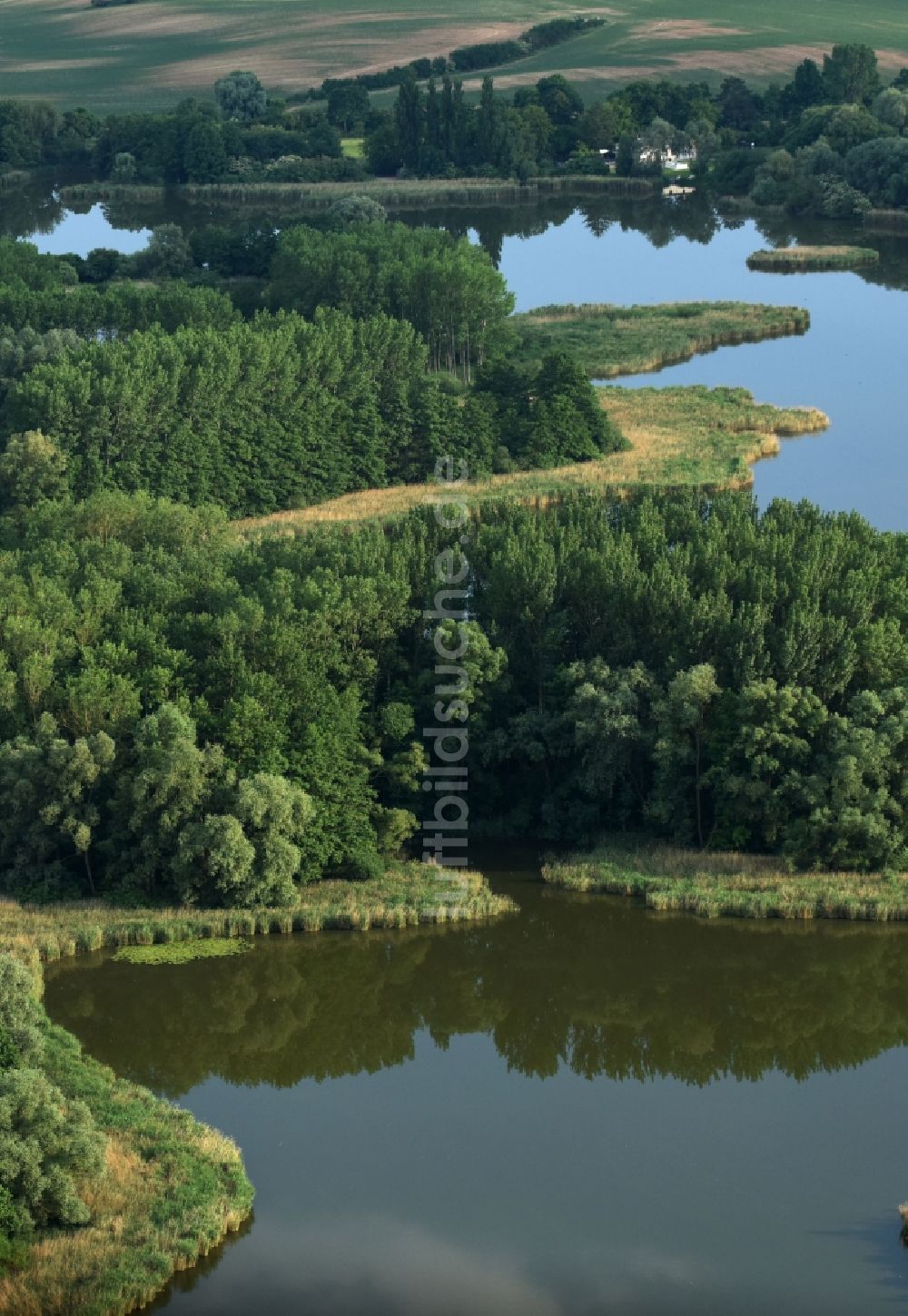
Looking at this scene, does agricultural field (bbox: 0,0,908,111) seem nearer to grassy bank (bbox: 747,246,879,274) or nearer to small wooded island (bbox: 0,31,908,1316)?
grassy bank (bbox: 747,246,879,274)

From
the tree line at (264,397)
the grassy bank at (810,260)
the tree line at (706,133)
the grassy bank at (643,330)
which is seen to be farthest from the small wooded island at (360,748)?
the tree line at (706,133)

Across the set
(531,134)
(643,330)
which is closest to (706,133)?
(531,134)

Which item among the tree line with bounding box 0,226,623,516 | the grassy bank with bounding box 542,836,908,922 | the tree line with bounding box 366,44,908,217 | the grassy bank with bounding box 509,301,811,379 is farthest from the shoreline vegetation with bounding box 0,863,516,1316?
Answer: the tree line with bounding box 366,44,908,217

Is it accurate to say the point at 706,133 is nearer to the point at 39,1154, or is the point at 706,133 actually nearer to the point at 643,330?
A: the point at 643,330

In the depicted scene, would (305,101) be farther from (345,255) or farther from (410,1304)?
(410,1304)

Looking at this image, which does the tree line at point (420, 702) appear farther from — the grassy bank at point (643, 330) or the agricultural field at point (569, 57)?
the agricultural field at point (569, 57)
